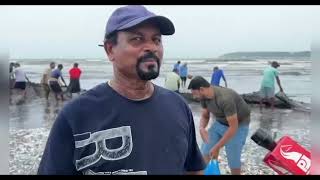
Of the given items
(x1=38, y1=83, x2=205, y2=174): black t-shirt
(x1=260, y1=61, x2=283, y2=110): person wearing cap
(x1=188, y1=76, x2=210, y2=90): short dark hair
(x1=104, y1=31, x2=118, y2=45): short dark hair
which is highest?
(x1=104, y1=31, x2=118, y2=45): short dark hair

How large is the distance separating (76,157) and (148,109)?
1.06ft

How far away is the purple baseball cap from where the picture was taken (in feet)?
5.38

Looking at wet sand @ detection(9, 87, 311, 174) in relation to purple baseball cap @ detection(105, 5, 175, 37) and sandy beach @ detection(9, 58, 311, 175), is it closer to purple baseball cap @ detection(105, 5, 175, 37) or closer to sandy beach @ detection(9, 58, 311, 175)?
sandy beach @ detection(9, 58, 311, 175)

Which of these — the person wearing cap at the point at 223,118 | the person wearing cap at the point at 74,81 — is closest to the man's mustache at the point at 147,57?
the person wearing cap at the point at 223,118

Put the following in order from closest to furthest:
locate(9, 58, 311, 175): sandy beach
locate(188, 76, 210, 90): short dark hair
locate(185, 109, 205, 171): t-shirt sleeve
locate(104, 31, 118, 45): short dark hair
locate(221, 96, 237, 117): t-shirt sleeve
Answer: locate(104, 31, 118, 45): short dark hair → locate(185, 109, 205, 171): t-shirt sleeve → locate(221, 96, 237, 117): t-shirt sleeve → locate(188, 76, 210, 90): short dark hair → locate(9, 58, 311, 175): sandy beach

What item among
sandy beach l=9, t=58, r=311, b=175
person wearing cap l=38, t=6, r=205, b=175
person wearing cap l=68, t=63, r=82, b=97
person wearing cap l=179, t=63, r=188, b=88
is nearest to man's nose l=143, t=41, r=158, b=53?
person wearing cap l=38, t=6, r=205, b=175

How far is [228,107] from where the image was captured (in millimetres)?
4027

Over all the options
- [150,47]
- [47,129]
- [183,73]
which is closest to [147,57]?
[150,47]

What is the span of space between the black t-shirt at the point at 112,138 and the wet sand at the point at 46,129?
1232mm

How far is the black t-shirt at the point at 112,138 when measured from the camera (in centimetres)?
159

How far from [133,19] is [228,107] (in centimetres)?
252

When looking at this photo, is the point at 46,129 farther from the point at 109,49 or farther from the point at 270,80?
the point at 109,49
